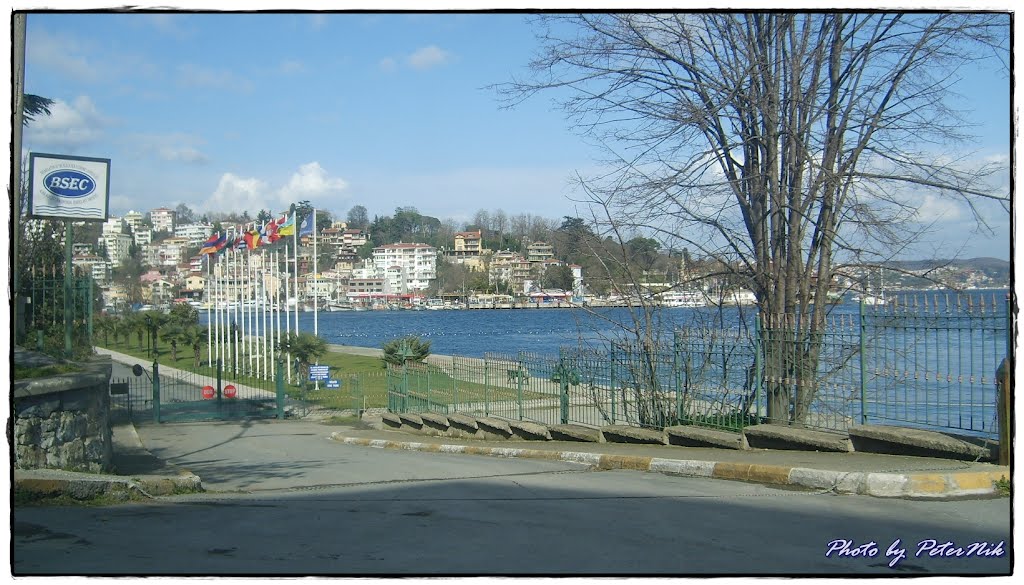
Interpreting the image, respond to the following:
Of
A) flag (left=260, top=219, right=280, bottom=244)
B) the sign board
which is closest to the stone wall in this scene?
the sign board

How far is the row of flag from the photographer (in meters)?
38.8

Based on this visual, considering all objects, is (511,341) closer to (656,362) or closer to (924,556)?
(656,362)

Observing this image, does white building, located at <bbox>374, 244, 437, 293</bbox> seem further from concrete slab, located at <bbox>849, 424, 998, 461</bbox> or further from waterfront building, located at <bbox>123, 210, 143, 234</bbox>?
concrete slab, located at <bbox>849, 424, 998, 461</bbox>

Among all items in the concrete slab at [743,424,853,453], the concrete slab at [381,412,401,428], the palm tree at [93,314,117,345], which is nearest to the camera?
the concrete slab at [743,424,853,453]

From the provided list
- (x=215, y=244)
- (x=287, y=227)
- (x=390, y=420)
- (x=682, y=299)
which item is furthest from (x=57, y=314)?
(x=215, y=244)

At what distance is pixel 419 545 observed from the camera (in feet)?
21.5

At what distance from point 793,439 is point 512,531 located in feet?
15.8

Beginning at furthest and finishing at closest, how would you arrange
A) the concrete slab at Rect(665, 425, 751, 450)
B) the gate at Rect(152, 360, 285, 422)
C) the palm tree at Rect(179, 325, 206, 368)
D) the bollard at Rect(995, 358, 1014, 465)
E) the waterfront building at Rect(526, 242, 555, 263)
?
the palm tree at Rect(179, 325, 206, 368) < the gate at Rect(152, 360, 285, 422) < the waterfront building at Rect(526, 242, 555, 263) < the concrete slab at Rect(665, 425, 751, 450) < the bollard at Rect(995, 358, 1014, 465)

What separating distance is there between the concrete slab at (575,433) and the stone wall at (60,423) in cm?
707

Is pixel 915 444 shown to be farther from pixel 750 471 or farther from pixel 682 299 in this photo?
pixel 682 299

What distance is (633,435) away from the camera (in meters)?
13.3

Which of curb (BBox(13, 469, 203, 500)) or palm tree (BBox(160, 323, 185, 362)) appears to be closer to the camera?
curb (BBox(13, 469, 203, 500))

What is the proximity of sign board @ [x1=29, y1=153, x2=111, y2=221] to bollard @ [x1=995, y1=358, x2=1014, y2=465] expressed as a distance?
37.0ft

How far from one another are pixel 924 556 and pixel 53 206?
1135cm
